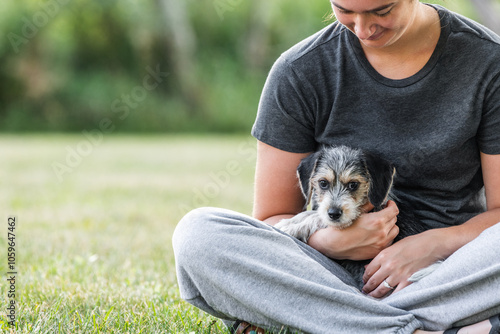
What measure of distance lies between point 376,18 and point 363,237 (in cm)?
88

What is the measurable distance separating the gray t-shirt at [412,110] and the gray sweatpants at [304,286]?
16.3 inches

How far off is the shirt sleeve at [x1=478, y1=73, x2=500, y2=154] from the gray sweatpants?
41 centimetres

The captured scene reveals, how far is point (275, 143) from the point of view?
293cm

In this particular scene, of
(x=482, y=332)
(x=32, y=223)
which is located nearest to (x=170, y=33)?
(x=32, y=223)

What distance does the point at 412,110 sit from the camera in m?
2.75

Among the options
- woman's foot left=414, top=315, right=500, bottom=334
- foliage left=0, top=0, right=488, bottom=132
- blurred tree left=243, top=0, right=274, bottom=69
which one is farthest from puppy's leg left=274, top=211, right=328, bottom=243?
blurred tree left=243, top=0, right=274, bottom=69

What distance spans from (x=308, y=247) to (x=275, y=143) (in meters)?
0.53

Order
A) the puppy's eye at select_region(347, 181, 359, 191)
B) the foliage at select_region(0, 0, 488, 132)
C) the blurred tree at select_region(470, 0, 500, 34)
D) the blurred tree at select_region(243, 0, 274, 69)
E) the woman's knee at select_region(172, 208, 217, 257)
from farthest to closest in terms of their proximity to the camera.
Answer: the blurred tree at select_region(243, 0, 274, 69) → the foliage at select_region(0, 0, 488, 132) → the blurred tree at select_region(470, 0, 500, 34) → the puppy's eye at select_region(347, 181, 359, 191) → the woman's knee at select_region(172, 208, 217, 257)

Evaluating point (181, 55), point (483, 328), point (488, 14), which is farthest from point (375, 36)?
point (181, 55)

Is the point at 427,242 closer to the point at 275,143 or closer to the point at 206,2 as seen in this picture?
the point at 275,143

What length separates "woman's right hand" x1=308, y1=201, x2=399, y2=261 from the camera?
2.71 metres

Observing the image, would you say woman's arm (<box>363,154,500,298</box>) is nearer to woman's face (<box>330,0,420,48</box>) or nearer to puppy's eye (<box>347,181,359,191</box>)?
puppy's eye (<box>347,181,359,191</box>)

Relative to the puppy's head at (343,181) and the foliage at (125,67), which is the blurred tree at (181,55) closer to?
the foliage at (125,67)

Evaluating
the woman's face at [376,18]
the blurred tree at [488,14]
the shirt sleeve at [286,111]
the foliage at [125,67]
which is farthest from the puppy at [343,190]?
the foliage at [125,67]
